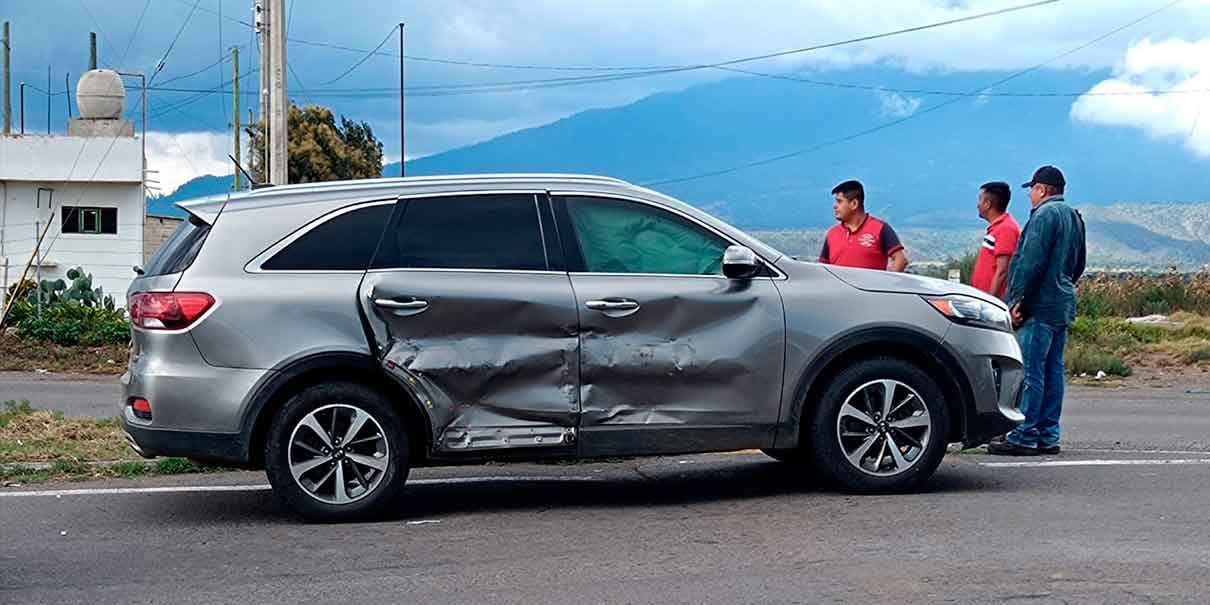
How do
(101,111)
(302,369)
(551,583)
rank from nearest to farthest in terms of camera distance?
(551,583)
(302,369)
(101,111)

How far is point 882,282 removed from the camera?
8.81 m

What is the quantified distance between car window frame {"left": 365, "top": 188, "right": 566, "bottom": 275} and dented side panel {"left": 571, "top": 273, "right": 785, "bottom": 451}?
156 millimetres

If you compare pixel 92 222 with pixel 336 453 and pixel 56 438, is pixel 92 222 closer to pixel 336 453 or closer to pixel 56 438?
pixel 56 438

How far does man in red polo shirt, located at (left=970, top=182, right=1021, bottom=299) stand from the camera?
11164 mm

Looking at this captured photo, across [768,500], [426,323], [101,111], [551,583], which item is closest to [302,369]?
[426,323]

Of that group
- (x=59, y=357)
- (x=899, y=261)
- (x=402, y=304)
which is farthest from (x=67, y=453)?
(x=59, y=357)

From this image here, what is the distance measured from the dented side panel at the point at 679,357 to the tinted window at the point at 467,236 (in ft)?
1.11

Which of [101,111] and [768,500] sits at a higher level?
[101,111]

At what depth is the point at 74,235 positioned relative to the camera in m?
41.7

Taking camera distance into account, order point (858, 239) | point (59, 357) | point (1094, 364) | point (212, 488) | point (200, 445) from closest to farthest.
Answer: point (200, 445), point (212, 488), point (858, 239), point (1094, 364), point (59, 357)

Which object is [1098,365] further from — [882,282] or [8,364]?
[8,364]

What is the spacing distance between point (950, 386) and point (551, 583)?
3099 mm

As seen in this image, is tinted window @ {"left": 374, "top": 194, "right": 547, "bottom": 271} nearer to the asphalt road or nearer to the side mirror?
the side mirror

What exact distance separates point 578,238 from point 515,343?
2.29 feet
